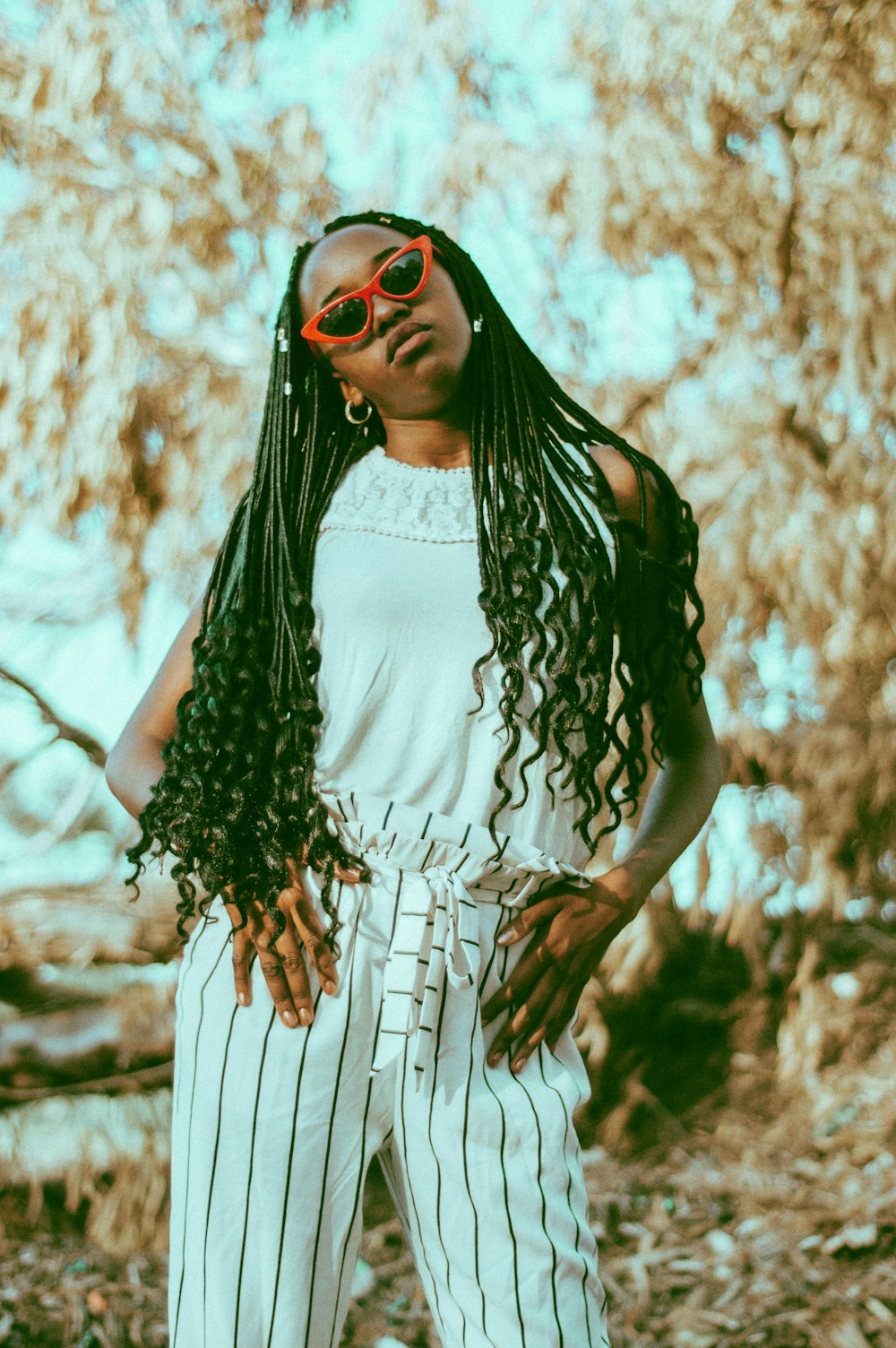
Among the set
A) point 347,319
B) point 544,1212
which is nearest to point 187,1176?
point 544,1212

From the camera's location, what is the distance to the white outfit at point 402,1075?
0.87 metres

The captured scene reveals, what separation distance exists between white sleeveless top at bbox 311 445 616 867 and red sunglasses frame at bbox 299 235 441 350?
204 millimetres

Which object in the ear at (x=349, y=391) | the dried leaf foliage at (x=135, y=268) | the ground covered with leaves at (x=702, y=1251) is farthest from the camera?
the dried leaf foliage at (x=135, y=268)

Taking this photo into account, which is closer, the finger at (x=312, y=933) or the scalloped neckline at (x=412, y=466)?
the finger at (x=312, y=933)

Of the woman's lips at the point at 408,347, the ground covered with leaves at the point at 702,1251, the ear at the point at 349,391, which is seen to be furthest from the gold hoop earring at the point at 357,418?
the ground covered with leaves at the point at 702,1251

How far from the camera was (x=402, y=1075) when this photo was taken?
2.89ft

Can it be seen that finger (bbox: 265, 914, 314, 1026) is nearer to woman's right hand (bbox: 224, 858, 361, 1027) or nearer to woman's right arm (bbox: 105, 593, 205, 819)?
woman's right hand (bbox: 224, 858, 361, 1027)

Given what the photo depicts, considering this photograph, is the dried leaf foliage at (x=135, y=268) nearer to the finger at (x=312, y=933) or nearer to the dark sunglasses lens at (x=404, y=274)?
the dark sunglasses lens at (x=404, y=274)

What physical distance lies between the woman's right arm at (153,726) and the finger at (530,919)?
374mm

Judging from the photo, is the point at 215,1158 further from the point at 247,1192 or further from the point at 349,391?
the point at 349,391

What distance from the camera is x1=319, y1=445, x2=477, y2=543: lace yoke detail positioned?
1010mm

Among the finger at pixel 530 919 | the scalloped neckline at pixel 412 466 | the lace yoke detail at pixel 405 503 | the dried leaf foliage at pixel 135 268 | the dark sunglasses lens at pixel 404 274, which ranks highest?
the dried leaf foliage at pixel 135 268

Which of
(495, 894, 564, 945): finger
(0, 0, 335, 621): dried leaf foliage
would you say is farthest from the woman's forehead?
(0, 0, 335, 621): dried leaf foliage

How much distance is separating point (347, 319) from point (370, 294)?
0.03m
